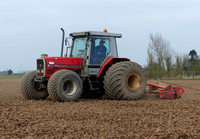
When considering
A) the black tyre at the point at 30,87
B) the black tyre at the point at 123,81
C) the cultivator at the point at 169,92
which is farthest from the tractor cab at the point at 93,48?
the cultivator at the point at 169,92

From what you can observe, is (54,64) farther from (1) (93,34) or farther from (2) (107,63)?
(2) (107,63)

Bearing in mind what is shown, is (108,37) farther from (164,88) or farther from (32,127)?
(32,127)

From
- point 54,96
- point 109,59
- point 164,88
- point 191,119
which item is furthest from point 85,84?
point 191,119

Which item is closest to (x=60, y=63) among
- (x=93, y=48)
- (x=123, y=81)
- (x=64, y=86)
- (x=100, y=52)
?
(x=64, y=86)

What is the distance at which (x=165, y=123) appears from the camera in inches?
242

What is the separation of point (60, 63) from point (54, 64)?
0.20 m

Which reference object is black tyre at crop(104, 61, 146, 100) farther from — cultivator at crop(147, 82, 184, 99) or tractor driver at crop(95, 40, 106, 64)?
cultivator at crop(147, 82, 184, 99)

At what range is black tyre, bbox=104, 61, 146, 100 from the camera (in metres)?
Answer: 9.71

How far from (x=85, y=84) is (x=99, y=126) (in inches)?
193

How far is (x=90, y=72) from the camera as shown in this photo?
33.4 feet

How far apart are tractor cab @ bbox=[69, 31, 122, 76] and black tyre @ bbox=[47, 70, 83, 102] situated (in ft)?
2.73

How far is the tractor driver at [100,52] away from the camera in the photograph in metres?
10.3

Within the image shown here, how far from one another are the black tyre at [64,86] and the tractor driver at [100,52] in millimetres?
1150

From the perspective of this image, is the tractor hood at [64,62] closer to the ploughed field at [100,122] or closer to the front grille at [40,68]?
the front grille at [40,68]
